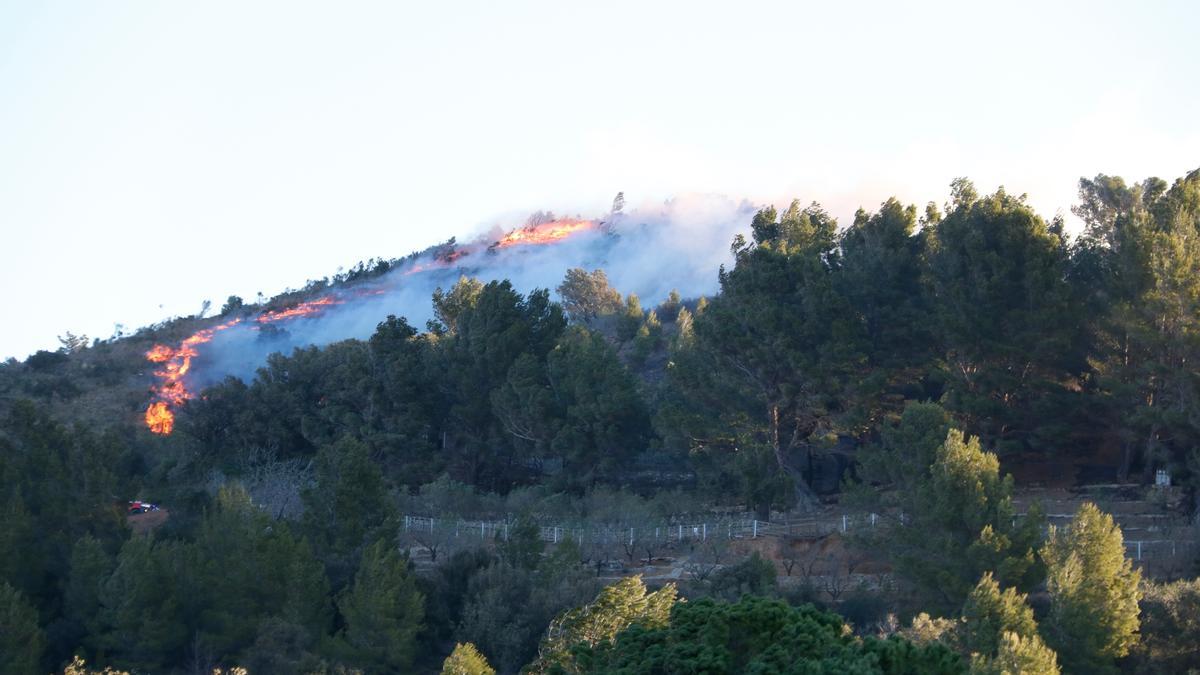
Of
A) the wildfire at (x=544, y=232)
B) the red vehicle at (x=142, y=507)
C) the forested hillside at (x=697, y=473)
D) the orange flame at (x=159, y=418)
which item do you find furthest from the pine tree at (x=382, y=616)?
the wildfire at (x=544, y=232)

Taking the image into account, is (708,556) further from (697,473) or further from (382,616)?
(382,616)

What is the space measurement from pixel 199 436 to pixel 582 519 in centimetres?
1756

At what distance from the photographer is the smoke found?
282ft

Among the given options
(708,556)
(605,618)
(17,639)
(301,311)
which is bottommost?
(708,556)

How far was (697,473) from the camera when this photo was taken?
44.1m

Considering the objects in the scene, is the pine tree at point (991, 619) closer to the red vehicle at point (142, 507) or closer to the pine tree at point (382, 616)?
the pine tree at point (382, 616)

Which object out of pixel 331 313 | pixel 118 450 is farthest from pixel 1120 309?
pixel 331 313

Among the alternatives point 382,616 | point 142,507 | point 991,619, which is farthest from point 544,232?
point 991,619

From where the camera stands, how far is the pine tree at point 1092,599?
26.0 meters

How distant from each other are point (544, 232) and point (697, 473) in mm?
63287

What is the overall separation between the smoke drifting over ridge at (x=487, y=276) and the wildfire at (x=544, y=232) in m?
0.08

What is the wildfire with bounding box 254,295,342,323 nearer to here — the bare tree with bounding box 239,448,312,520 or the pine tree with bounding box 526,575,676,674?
the bare tree with bounding box 239,448,312,520

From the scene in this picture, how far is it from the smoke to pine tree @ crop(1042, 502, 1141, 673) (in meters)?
58.9

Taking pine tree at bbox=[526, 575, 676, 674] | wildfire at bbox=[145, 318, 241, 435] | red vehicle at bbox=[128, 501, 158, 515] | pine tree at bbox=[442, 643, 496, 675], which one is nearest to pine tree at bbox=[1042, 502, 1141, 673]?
pine tree at bbox=[526, 575, 676, 674]
